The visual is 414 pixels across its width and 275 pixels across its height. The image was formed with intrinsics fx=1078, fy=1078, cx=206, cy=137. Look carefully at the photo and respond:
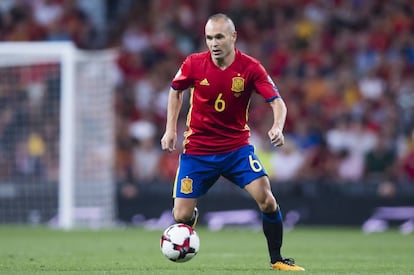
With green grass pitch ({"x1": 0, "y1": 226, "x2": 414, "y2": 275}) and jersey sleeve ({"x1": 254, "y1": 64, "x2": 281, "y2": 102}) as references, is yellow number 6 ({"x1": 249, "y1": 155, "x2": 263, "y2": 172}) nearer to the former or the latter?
jersey sleeve ({"x1": 254, "y1": 64, "x2": 281, "y2": 102})

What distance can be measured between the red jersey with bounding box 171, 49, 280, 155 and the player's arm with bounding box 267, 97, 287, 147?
0.08 m

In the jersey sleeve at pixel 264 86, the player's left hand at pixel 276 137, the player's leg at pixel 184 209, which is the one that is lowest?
the player's leg at pixel 184 209

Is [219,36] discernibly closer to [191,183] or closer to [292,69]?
[191,183]

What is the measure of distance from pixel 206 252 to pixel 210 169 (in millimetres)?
3051

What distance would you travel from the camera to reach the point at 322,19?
22.6m

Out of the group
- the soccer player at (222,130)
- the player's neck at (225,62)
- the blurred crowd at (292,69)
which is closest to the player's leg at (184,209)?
the soccer player at (222,130)

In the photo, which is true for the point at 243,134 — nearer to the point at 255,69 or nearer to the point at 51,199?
the point at 255,69

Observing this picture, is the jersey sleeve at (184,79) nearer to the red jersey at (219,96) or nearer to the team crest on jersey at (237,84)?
the red jersey at (219,96)

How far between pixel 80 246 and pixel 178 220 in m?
4.08

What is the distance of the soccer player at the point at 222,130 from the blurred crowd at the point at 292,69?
898 centimetres

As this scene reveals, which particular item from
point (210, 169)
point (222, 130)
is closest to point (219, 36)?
point (222, 130)

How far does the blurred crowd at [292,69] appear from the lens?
63.8 ft

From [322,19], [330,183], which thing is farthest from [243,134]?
[322,19]

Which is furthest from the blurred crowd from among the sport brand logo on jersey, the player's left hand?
the player's left hand
